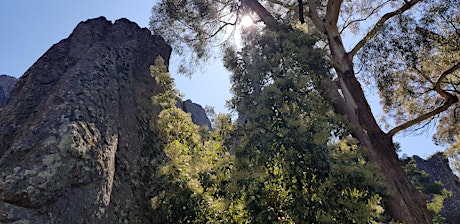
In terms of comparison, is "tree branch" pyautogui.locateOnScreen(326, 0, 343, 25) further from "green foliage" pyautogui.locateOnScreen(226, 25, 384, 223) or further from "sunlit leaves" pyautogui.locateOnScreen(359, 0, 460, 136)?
"green foliage" pyautogui.locateOnScreen(226, 25, 384, 223)

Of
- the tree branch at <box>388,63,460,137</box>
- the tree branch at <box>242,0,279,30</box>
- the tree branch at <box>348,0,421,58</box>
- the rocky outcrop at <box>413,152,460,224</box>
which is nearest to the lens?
the tree branch at <box>388,63,460,137</box>

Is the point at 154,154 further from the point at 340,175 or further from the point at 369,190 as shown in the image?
the point at 369,190

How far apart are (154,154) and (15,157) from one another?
5.15ft

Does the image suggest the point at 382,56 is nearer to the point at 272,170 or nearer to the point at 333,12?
the point at 333,12

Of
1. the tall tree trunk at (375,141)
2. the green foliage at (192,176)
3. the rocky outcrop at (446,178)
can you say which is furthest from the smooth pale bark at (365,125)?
the rocky outcrop at (446,178)

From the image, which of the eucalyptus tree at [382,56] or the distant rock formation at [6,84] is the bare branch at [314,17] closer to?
the eucalyptus tree at [382,56]

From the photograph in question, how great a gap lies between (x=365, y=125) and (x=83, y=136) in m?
5.54

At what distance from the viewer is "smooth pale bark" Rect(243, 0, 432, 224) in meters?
5.57

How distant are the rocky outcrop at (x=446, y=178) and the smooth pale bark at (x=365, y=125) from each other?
12004 mm

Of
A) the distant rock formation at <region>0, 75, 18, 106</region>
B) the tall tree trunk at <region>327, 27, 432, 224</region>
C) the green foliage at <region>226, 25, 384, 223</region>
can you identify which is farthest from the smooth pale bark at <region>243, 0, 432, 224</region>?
the distant rock formation at <region>0, 75, 18, 106</region>

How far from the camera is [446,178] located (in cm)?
1834

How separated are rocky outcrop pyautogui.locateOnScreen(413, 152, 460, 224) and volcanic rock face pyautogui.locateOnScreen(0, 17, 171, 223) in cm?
1649

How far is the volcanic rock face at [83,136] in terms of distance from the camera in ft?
8.73

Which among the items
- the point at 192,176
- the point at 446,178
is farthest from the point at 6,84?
the point at 446,178
